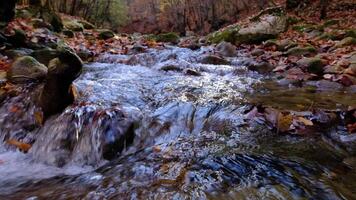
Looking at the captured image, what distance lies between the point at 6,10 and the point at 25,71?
2661 millimetres

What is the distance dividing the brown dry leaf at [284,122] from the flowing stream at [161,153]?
0.32 ft

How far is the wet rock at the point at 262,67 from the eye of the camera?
5926 mm

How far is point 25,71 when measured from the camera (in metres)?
4.07

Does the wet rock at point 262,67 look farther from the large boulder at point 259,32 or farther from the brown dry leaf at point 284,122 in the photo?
the large boulder at point 259,32

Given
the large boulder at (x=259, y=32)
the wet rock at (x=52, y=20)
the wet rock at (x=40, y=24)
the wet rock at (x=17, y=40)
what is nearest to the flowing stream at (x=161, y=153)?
the wet rock at (x=17, y=40)

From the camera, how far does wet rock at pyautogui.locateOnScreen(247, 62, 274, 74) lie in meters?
5.93

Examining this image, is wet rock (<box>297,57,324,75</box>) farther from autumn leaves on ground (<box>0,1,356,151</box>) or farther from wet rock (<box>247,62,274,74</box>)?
wet rock (<box>247,62,274,74</box>)

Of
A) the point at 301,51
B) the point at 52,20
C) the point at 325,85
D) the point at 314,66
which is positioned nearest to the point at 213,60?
the point at 301,51

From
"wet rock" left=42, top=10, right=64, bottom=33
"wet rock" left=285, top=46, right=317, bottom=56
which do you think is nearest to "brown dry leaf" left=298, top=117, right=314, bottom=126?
"wet rock" left=285, top=46, right=317, bottom=56

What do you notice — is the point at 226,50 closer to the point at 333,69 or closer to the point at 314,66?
the point at 314,66

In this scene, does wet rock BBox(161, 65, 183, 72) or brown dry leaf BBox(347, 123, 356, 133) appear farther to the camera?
wet rock BBox(161, 65, 183, 72)

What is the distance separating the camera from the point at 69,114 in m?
3.12

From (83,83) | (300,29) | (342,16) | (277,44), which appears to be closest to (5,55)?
(83,83)

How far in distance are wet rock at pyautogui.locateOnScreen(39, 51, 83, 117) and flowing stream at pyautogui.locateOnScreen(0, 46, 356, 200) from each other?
Answer: 0.12m
